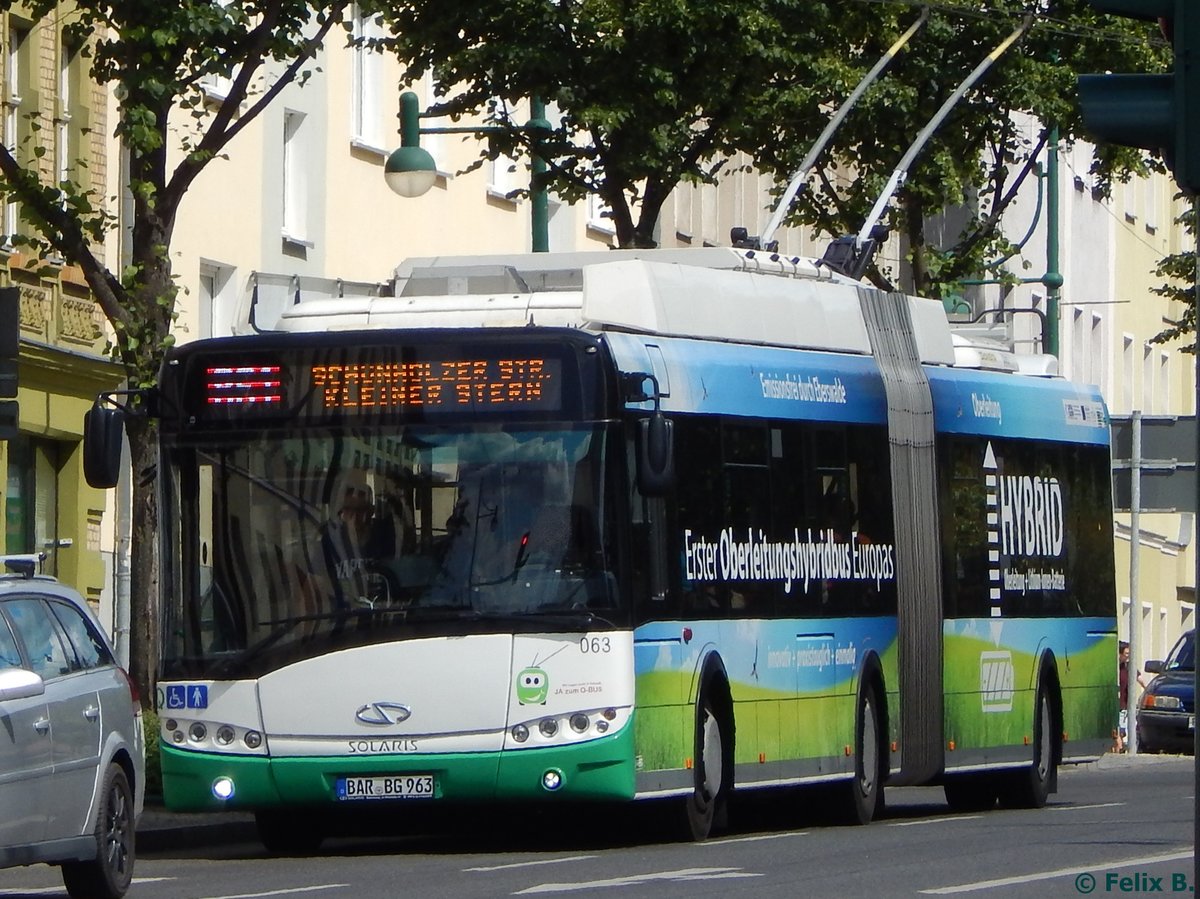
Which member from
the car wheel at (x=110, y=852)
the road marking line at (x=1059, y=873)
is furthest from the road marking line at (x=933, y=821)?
the car wheel at (x=110, y=852)

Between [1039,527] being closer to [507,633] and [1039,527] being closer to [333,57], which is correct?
A: [507,633]

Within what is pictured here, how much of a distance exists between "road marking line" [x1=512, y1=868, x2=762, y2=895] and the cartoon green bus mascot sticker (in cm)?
137

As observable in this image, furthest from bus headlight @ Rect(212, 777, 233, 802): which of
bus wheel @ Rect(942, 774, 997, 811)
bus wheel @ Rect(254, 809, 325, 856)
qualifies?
bus wheel @ Rect(942, 774, 997, 811)

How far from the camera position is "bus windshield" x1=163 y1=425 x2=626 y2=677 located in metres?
15.9

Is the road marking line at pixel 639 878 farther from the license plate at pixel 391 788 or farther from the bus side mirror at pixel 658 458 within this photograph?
the bus side mirror at pixel 658 458

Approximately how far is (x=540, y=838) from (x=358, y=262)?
2234 cm

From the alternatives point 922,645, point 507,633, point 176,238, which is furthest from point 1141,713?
point 507,633

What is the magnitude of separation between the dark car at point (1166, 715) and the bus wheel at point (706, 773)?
1938cm

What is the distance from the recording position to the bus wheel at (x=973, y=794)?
72.0 feet

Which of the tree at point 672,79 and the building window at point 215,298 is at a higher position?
the tree at point 672,79

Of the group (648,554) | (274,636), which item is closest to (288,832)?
(274,636)

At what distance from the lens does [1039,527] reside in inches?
858

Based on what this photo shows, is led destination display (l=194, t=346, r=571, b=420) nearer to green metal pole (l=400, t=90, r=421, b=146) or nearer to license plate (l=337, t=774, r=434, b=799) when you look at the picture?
license plate (l=337, t=774, r=434, b=799)

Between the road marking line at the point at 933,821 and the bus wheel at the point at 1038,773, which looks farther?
the bus wheel at the point at 1038,773
